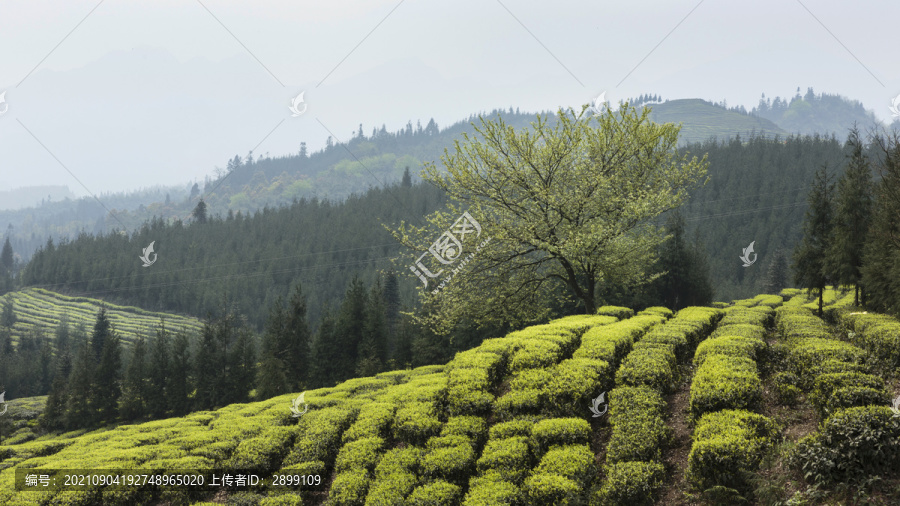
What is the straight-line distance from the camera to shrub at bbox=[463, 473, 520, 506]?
9172mm

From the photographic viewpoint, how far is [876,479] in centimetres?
748

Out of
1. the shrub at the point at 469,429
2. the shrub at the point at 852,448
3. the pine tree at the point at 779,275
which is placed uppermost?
the pine tree at the point at 779,275

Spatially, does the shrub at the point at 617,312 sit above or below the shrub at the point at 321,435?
above

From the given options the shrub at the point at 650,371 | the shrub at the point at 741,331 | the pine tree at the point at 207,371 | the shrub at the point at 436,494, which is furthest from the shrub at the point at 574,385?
the pine tree at the point at 207,371

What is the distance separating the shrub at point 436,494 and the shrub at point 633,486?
2.84 meters

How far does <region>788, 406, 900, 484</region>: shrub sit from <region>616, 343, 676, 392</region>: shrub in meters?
3.97

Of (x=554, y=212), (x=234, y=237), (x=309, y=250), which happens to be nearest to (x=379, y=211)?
(x=309, y=250)

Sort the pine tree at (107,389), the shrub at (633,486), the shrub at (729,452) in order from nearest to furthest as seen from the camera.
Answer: the shrub at (729,452)
the shrub at (633,486)
the pine tree at (107,389)

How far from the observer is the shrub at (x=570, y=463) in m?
9.53

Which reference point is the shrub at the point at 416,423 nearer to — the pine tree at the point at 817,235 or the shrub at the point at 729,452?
the shrub at the point at 729,452

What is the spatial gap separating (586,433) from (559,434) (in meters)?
0.61

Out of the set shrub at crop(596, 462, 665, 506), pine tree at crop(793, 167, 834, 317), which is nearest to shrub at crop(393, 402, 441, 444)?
shrub at crop(596, 462, 665, 506)

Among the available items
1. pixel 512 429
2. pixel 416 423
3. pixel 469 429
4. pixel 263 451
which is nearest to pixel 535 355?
pixel 512 429

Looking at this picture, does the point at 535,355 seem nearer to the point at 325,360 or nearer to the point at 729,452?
the point at 729,452
